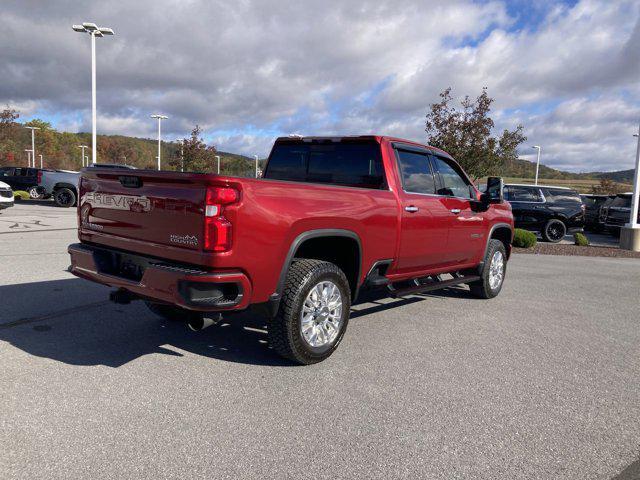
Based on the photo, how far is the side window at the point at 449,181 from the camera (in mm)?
5797

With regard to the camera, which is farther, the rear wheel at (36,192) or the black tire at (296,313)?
the rear wheel at (36,192)

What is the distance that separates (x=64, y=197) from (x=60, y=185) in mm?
525

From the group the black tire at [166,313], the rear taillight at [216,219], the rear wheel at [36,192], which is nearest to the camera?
the rear taillight at [216,219]

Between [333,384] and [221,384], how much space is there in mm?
813

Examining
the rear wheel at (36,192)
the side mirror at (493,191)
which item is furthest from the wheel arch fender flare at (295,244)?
the rear wheel at (36,192)

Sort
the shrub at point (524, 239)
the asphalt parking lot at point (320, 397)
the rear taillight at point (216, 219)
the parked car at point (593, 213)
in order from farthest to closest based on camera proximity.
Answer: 1. the parked car at point (593, 213)
2. the shrub at point (524, 239)
3. the rear taillight at point (216, 219)
4. the asphalt parking lot at point (320, 397)

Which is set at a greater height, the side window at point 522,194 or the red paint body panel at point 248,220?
the side window at point 522,194

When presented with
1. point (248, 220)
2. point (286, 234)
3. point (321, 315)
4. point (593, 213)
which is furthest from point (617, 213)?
point (248, 220)

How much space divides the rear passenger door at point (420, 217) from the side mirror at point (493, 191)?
871 millimetres

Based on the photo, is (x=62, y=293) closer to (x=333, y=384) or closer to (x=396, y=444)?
(x=333, y=384)

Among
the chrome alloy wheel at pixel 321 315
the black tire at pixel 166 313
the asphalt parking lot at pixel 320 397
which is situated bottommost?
the asphalt parking lot at pixel 320 397

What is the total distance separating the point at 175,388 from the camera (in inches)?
140

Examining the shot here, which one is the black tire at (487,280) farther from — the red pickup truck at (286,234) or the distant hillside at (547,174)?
the distant hillside at (547,174)

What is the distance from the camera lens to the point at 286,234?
3.69 metres
